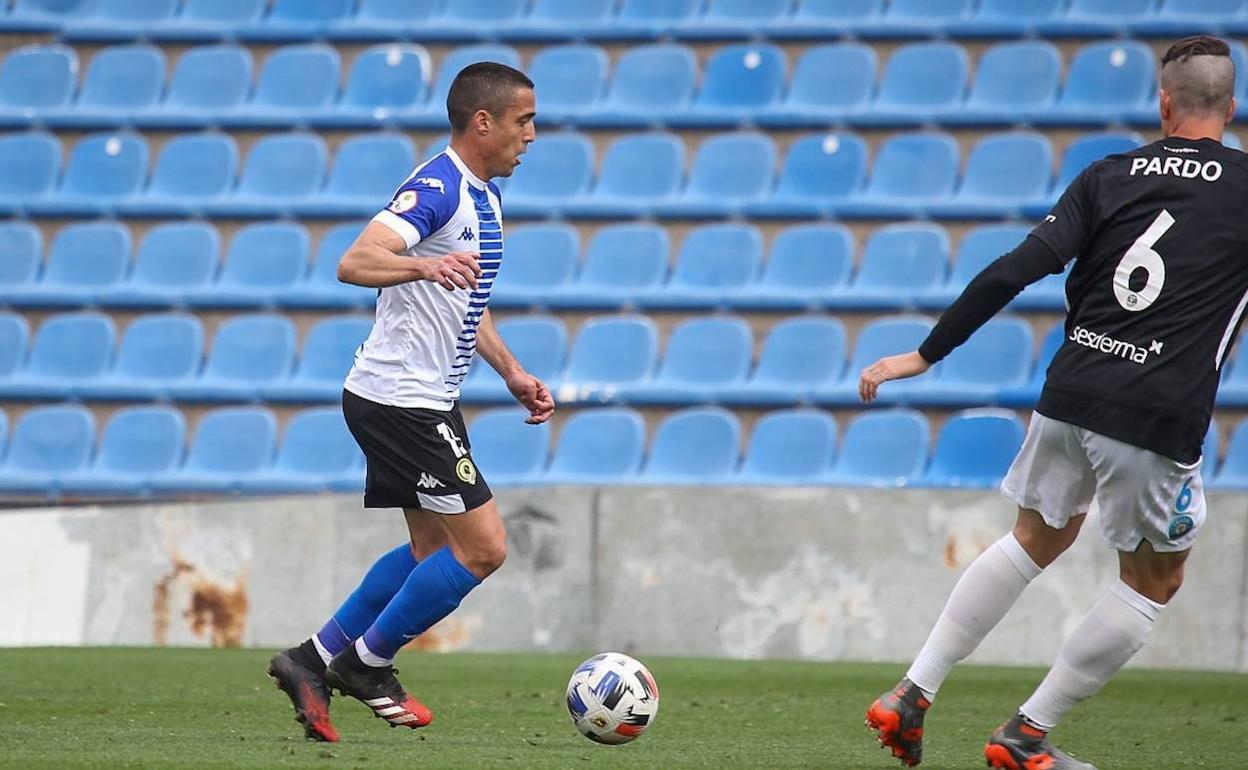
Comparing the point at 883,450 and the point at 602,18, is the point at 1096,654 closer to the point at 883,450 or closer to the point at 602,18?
the point at 883,450

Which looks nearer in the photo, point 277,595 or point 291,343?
point 277,595

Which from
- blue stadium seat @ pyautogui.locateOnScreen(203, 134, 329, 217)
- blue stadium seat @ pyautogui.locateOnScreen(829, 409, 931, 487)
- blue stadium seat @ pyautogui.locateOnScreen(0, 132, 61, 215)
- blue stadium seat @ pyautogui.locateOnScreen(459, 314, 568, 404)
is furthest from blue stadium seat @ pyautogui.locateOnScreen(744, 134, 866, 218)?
blue stadium seat @ pyautogui.locateOnScreen(0, 132, 61, 215)

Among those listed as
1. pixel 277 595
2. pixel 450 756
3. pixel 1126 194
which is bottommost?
pixel 277 595

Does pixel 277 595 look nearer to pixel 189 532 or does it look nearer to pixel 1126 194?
pixel 189 532

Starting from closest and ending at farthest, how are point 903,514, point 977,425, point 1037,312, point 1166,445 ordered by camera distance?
point 1166,445 → point 903,514 → point 977,425 → point 1037,312

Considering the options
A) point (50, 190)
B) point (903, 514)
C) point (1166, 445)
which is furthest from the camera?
point (50, 190)

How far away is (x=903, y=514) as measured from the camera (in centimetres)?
951

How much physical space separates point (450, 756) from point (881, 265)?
7.60 m

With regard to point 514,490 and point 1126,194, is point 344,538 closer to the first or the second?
point 514,490

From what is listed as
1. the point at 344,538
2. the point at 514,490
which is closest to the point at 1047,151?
the point at 514,490

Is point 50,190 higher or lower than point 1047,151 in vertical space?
lower

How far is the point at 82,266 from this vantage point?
13.3m

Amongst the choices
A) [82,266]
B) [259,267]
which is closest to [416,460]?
[259,267]

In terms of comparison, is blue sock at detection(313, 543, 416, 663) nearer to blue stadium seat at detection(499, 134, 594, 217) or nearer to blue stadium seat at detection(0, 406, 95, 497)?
blue stadium seat at detection(0, 406, 95, 497)
